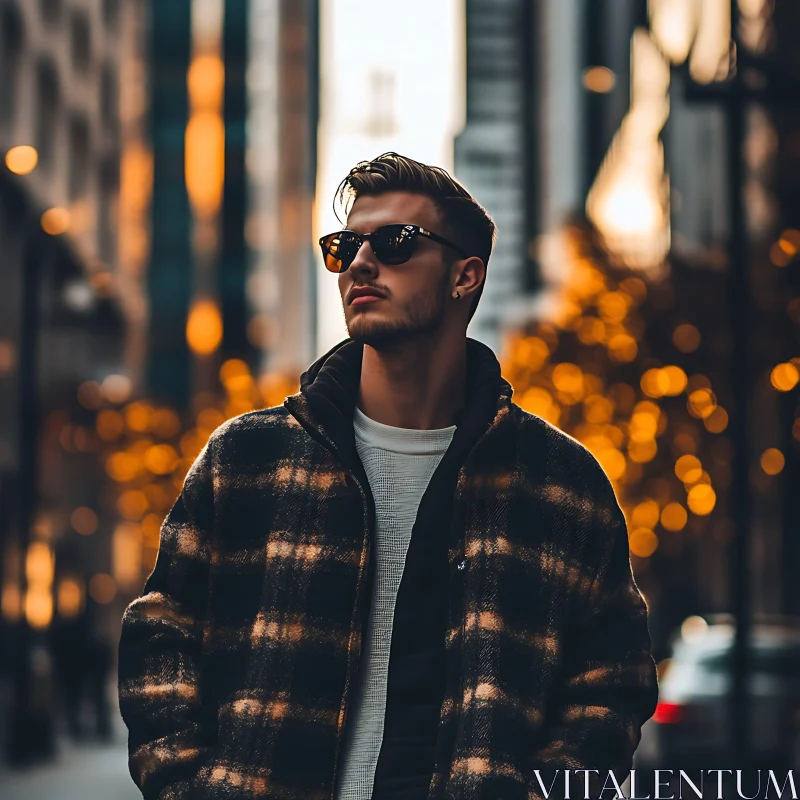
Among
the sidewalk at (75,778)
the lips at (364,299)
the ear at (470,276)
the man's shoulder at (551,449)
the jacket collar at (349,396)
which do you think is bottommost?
the sidewalk at (75,778)

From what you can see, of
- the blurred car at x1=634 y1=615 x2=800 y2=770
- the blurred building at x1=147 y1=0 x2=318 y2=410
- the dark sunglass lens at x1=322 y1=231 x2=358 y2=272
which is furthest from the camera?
the blurred building at x1=147 y1=0 x2=318 y2=410

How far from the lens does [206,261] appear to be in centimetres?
9688

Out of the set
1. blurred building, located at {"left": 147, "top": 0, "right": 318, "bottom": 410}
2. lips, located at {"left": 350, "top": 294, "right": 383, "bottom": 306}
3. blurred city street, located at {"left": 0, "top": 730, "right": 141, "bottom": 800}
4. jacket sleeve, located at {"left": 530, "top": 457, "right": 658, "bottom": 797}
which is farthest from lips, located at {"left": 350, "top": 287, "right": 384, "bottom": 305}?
blurred building, located at {"left": 147, "top": 0, "right": 318, "bottom": 410}

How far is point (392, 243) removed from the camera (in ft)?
10.3

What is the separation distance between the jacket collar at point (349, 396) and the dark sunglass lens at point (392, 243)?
246 millimetres

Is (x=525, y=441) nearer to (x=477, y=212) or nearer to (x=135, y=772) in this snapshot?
(x=477, y=212)

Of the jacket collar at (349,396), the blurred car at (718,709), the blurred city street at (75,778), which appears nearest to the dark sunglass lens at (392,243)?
the jacket collar at (349,396)

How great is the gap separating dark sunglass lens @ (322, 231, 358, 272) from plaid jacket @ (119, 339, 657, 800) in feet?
0.77

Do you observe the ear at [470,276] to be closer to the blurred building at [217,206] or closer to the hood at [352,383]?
the hood at [352,383]

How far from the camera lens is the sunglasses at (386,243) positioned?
3146mm

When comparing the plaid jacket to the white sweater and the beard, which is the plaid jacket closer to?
the white sweater

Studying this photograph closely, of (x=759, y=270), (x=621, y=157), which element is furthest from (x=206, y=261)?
(x=759, y=270)

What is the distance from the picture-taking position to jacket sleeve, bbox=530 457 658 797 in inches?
118

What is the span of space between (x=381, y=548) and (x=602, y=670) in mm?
469
